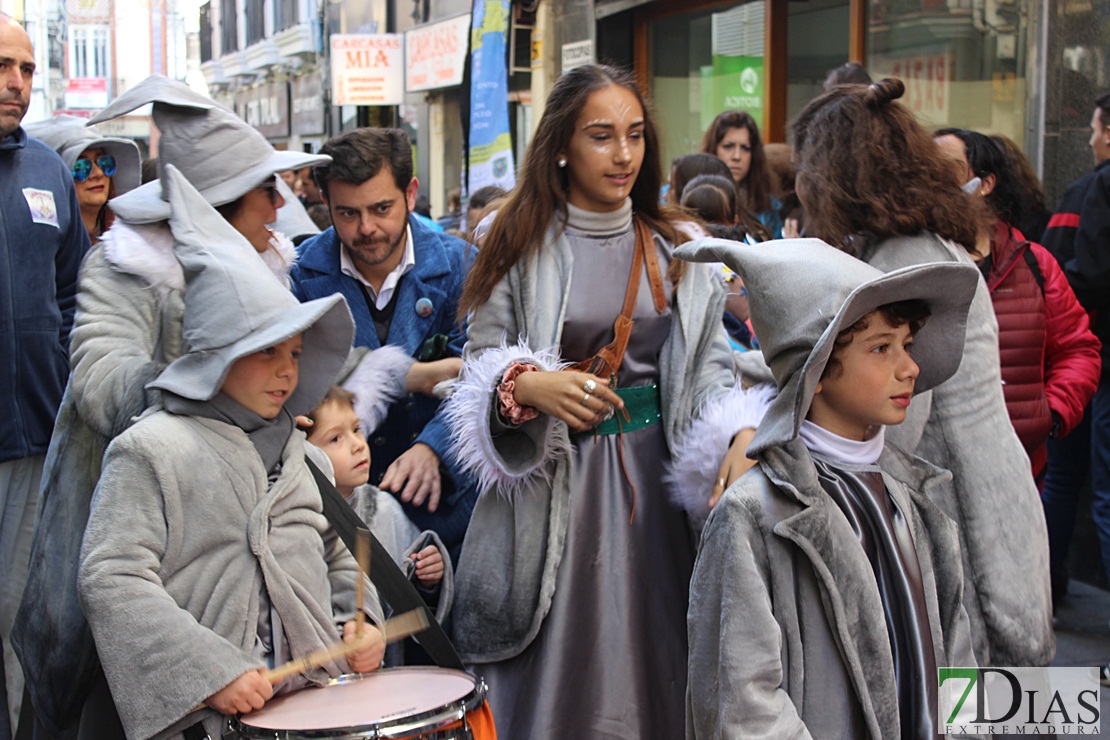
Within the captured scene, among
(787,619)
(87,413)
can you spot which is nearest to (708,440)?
(787,619)

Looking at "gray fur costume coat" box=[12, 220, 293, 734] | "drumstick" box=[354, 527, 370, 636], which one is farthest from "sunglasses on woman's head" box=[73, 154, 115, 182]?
"drumstick" box=[354, 527, 370, 636]

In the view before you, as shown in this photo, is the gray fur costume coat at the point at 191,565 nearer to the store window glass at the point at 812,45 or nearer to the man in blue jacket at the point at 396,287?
the man in blue jacket at the point at 396,287

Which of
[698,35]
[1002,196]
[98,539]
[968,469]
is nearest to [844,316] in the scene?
[968,469]

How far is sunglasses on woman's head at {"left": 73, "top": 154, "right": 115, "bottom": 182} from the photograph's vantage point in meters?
5.46

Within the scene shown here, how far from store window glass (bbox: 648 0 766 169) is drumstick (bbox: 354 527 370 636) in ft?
22.5

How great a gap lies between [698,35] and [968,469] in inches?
316

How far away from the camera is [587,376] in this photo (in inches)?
127

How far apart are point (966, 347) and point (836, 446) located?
57cm

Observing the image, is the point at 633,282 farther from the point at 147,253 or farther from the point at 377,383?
the point at 147,253

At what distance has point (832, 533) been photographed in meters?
2.44

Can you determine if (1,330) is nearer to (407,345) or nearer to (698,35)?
(407,345)

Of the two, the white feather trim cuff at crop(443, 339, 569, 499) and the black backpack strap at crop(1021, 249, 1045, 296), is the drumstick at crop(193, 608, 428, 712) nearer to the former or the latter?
the white feather trim cuff at crop(443, 339, 569, 499)

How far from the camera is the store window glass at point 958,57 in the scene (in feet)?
22.0

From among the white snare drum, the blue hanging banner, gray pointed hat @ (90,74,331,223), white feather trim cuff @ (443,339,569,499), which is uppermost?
the blue hanging banner
